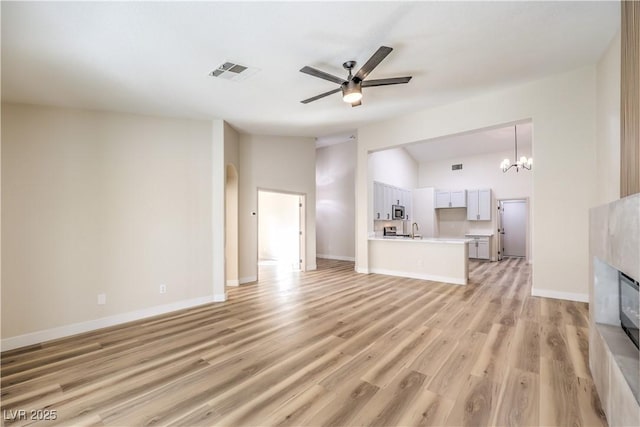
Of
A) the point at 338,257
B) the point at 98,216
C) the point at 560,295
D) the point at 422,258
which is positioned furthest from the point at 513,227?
the point at 98,216

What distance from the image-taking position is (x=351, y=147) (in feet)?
29.0

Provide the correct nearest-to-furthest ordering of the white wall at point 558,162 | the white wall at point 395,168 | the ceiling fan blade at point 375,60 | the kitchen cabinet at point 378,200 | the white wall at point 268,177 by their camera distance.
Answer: the ceiling fan blade at point 375,60
the white wall at point 558,162
the white wall at point 268,177
the kitchen cabinet at point 378,200
the white wall at point 395,168

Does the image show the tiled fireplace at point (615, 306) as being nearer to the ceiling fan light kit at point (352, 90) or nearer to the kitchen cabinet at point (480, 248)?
the ceiling fan light kit at point (352, 90)

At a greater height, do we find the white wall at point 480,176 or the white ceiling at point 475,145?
the white ceiling at point 475,145

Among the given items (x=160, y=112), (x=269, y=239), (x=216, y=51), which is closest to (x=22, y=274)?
(x=160, y=112)

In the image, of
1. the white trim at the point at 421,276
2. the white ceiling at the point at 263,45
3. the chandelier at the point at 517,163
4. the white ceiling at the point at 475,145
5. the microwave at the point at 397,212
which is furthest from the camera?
the microwave at the point at 397,212

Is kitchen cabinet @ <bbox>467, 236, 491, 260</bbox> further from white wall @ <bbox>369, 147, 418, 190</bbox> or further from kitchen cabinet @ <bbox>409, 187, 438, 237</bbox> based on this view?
white wall @ <bbox>369, 147, 418, 190</bbox>

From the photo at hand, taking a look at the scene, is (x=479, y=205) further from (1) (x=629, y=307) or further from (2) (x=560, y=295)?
(1) (x=629, y=307)

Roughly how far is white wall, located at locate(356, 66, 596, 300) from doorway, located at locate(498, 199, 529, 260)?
5.77m

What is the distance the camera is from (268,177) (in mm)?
6391

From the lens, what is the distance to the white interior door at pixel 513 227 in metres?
9.69

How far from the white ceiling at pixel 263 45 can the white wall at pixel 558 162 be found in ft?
1.42

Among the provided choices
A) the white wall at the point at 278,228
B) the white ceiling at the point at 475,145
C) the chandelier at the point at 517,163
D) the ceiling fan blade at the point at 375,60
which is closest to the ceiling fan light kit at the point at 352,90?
the ceiling fan blade at the point at 375,60

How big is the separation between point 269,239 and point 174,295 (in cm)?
503
